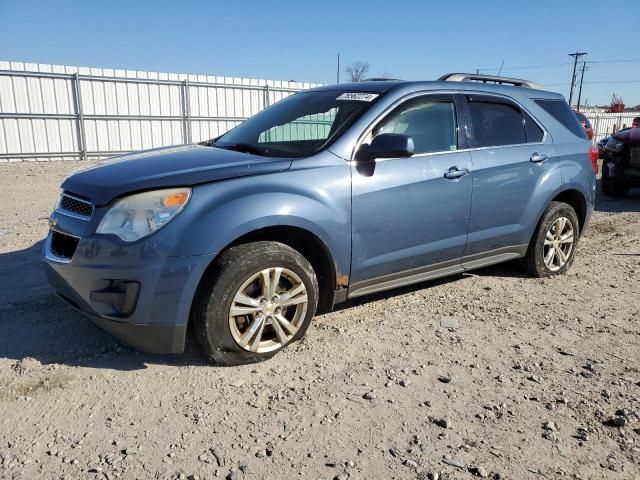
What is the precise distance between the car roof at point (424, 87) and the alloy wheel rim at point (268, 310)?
164 cm

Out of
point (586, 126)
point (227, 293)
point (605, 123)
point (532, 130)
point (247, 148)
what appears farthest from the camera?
point (605, 123)

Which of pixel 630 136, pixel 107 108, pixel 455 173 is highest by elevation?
pixel 107 108

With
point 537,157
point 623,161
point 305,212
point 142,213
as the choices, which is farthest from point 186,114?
point 142,213

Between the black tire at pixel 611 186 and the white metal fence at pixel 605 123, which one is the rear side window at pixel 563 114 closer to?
the black tire at pixel 611 186

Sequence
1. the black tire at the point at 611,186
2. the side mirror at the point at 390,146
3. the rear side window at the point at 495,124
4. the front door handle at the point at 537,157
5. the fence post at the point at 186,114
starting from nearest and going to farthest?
the side mirror at the point at 390,146 → the rear side window at the point at 495,124 → the front door handle at the point at 537,157 → the black tire at the point at 611,186 → the fence post at the point at 186,114

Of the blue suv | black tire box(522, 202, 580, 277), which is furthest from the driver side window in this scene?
black tire box(522, 202, 580, 277)

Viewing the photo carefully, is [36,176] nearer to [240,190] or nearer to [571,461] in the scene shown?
[240,190]

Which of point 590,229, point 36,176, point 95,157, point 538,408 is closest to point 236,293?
point 538,408

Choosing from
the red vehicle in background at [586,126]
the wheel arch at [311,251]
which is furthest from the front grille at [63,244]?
the red vehicle in background at [586,126]

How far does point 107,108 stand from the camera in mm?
15328

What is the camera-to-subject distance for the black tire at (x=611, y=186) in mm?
9641

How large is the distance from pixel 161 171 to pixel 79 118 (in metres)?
13.5

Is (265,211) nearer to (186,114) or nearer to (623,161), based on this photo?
(623,161)

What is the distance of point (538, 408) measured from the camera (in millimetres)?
2727
